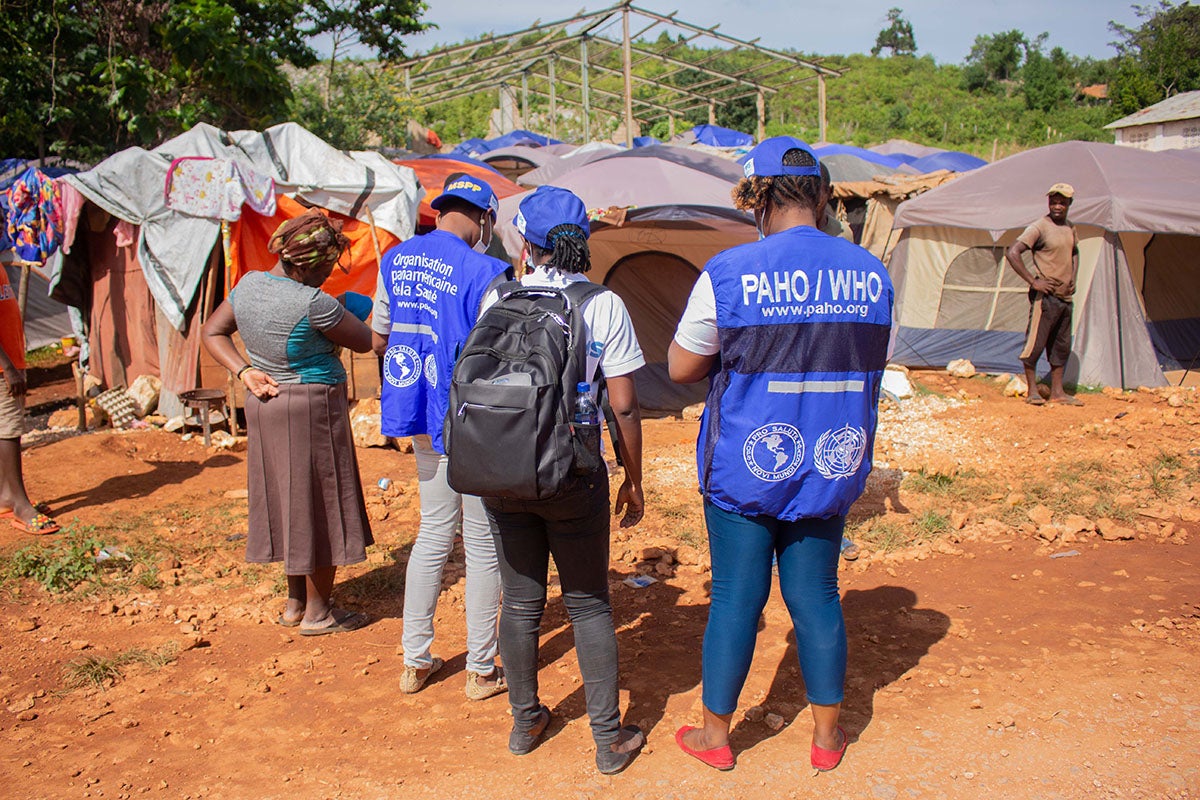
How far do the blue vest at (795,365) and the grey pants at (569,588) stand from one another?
426mm

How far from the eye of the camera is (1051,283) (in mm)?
8008

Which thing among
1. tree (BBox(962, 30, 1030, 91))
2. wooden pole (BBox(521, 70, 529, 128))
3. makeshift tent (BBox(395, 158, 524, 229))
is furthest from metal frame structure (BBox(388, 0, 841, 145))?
tree (BBox(962, 30, 1030, 91))

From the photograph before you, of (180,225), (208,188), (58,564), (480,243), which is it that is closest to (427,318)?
(480,243)

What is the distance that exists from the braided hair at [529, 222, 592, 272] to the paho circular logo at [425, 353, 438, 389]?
67 centimetres

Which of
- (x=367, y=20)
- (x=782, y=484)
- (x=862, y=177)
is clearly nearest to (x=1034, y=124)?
(x=862, y=177)

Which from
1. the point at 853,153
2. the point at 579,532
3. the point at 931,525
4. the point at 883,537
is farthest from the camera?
the point at 853,153

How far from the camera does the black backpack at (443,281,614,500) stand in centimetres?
239

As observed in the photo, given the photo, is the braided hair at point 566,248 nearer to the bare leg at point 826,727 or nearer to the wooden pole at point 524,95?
the bare leg at point 826,727

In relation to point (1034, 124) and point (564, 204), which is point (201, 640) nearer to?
point (564, 204)

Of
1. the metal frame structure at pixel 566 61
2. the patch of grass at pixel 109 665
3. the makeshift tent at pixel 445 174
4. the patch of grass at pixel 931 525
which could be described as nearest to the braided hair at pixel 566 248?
the patch of grass at pixel 109 665

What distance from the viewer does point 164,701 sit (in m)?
3.36

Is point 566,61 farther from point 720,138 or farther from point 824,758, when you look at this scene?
point 824,758

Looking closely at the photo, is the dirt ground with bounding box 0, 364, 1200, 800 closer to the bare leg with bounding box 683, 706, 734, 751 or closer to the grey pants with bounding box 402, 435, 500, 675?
the bare leg with bounding box 683, 706, 734, 751

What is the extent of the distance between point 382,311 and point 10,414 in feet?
9.88
